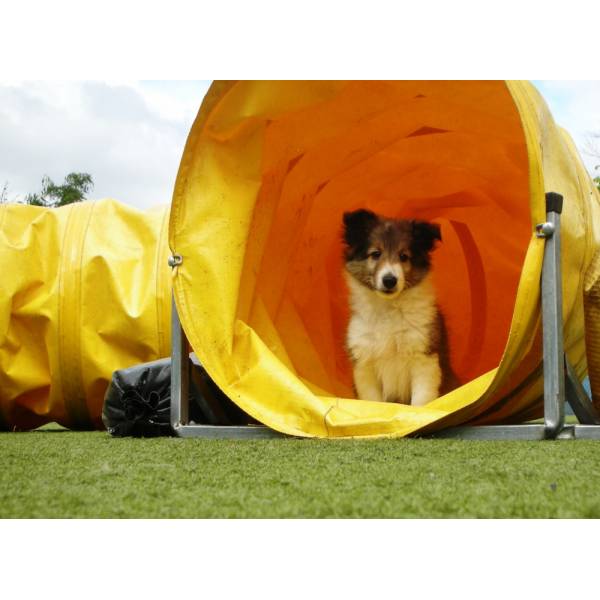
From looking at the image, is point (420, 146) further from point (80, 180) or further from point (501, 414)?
point (80, 180)

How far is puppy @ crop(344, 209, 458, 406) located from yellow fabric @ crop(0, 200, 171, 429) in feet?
3.70

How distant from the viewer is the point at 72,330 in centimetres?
443

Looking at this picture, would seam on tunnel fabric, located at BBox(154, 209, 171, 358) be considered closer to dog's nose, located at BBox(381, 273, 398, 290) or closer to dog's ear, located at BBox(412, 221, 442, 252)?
dog's nose, located at BBox(381, 273, 398, 290)

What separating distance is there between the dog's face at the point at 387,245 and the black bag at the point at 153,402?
1.11m

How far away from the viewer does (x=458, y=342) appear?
4953 millimetres

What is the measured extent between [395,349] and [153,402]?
4.32 ft

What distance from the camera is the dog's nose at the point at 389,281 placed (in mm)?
4207

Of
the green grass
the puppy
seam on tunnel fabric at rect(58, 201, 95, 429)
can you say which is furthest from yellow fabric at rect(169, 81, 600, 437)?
seam on tunnel fabric at rect(58, 201, 95, 429)

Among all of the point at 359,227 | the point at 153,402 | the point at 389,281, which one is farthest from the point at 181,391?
the point at 359,227

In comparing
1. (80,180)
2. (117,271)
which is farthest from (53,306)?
(80,180)

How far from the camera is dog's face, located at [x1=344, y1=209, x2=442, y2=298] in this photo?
4324 millimetres

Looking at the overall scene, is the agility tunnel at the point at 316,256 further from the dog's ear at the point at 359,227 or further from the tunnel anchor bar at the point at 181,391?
the dog's ear at the point at 359,227

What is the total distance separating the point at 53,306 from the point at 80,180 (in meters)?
22.3

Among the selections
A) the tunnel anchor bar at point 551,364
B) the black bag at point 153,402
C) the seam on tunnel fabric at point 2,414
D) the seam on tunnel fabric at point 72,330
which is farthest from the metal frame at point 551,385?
the seam on tunnel fabric at point 2,414
